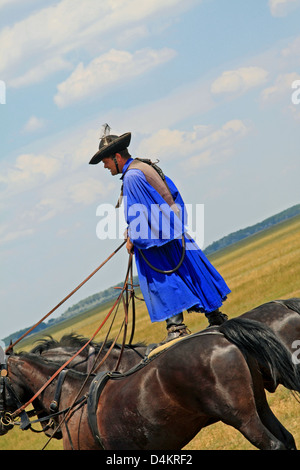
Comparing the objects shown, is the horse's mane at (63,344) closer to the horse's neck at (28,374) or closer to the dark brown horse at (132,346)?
the dark brown horse at (132,346)

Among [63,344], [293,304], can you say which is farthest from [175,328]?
[63,344]

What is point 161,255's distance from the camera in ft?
21.0

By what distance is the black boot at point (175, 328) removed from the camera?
6.14m

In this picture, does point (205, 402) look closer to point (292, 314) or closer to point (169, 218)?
point (292, 314)

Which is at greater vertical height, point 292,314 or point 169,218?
point 169,218

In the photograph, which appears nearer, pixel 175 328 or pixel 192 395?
pixel 192 395

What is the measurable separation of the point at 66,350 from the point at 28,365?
2.51ft

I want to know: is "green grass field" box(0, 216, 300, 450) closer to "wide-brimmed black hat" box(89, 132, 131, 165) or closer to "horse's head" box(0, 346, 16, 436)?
"horse's head" box(0, 346, 16, 436)

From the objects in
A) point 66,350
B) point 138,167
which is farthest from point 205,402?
point 66,350

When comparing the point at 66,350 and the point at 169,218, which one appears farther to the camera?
the point at 66,350

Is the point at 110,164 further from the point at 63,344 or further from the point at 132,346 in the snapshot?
the point at 63,344

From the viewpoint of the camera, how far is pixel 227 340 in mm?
5371

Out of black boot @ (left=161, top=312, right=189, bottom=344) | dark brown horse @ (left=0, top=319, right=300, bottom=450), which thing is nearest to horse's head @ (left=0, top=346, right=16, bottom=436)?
dark brown horse @ (left=0, top=319, right=300, bottom=450)

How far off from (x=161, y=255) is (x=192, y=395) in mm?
1516
